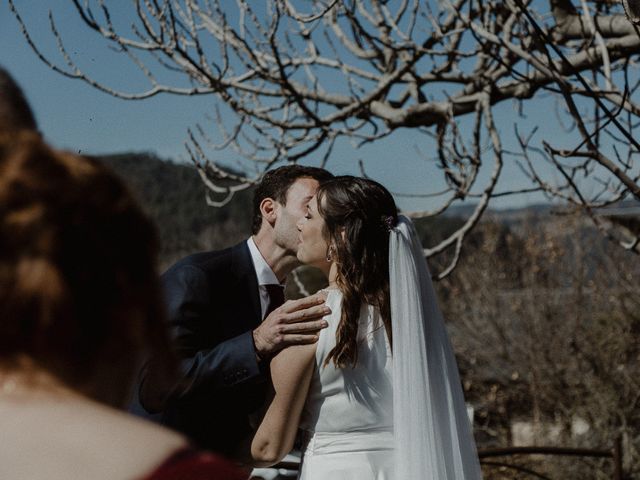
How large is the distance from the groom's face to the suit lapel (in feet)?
0.55

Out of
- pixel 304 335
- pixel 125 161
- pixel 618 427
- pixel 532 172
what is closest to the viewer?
pixel 304 335

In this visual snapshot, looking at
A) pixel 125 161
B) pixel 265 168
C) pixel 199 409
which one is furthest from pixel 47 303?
pixel 125 161

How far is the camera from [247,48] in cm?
509

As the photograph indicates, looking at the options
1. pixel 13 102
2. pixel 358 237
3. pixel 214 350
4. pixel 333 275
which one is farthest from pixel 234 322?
pixel 13 102

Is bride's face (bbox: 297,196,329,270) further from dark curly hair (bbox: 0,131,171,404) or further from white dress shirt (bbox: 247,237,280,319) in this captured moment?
dark curly hair (bbox: 0,131,171,404)

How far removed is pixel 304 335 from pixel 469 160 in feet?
8.79

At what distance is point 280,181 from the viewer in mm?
3762

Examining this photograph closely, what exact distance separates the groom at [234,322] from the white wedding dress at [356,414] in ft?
0.61

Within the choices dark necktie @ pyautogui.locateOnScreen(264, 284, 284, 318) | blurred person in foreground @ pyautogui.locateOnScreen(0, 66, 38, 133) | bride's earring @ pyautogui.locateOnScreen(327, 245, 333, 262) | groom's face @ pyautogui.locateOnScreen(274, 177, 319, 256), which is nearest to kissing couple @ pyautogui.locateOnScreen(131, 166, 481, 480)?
bride's earring @ pyautogui.locateOnScreen(327, 245, 333, 262)

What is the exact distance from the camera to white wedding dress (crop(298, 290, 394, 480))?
2990 mm

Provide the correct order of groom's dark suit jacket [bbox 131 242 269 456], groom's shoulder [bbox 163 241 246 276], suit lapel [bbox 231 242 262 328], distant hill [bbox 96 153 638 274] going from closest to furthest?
groom's dark suit jacket [bbox 131 242 269 456] → groom's shoulder [bbox 163 241 246 276] → suit lapel [bbox 231 242 262 328] → distant hill [bbox 96 153 638 274]

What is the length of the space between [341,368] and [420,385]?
300 millimetres

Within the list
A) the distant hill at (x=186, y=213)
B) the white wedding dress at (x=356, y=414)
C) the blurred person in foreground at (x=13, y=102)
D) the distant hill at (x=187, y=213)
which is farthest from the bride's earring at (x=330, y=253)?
the distant hill at (x=186, y=213)

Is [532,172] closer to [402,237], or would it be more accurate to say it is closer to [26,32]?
[402,237]
